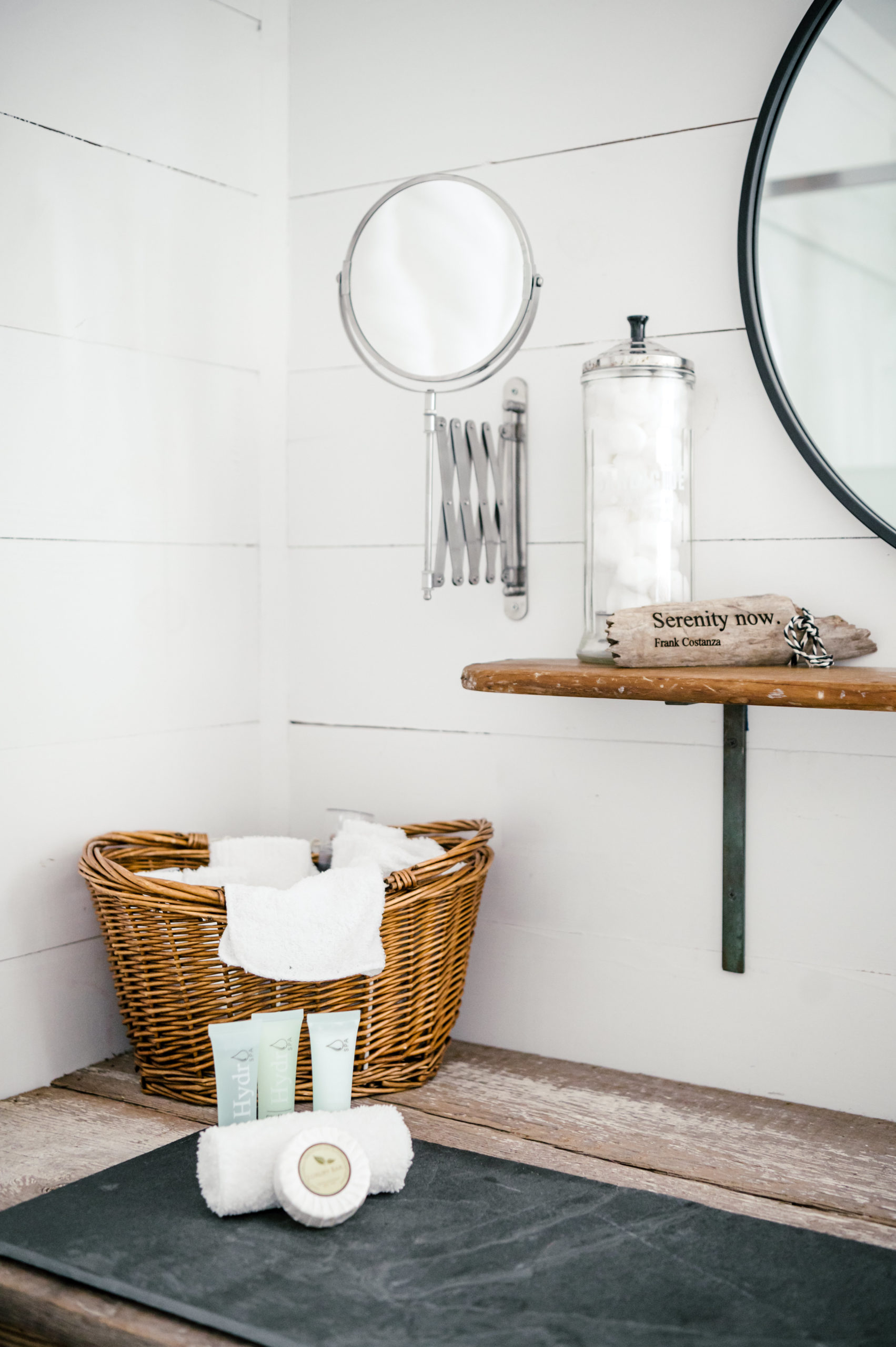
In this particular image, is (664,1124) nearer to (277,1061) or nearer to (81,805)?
(277,1061)

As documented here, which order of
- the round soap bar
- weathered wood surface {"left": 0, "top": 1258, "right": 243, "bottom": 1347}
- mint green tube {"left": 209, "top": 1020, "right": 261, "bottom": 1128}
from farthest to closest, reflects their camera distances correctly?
mint green tube {"left": 209, "top": 1020, "right": 261, "bottom": 1128} < the round soap bar < weathered wood surface {"left": 0, "top": 1258, "right": 243, "bottom": 1347}

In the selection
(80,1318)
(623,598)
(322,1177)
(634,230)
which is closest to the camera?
(80,1318)

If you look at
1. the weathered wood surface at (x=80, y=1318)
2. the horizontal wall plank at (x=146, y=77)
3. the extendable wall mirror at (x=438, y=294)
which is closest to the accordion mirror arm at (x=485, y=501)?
the extendable wall mirror at (x=438, y=294)

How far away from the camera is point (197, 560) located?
1.35 m

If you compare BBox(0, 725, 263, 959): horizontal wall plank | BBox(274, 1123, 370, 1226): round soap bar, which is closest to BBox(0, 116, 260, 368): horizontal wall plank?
BBox(0, 725, 263, 959): horizontal wall plank

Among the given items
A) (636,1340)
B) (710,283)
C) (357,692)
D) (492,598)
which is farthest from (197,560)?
(636,1340)

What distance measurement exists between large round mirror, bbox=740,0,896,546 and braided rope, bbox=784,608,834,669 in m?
0.11

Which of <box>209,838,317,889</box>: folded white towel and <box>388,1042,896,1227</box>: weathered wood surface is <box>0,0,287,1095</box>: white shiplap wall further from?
<box>388,1042,896,1227</box>: weathered wood surface

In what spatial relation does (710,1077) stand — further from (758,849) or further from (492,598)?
(492,598)

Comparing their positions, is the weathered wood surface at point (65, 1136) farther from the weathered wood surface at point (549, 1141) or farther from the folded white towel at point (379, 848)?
the folded white towel at point (379, 848)

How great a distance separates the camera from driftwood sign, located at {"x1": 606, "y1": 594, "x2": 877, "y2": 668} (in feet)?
3.28

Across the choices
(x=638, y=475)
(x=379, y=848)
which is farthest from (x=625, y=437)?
(x=379, y=848)

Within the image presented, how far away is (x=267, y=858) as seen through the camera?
3.96 ft

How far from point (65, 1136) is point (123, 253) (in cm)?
89
